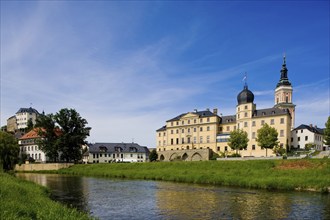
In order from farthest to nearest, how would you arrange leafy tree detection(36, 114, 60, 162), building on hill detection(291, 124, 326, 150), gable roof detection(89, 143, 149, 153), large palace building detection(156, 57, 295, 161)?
gable roof detection(89, 143, 149, 153) → building on hill detection(291, 124, 326, 150) → large palace building detection(156, 57, 295, 161) → leafy tree detection(36, 114, 60, 162)

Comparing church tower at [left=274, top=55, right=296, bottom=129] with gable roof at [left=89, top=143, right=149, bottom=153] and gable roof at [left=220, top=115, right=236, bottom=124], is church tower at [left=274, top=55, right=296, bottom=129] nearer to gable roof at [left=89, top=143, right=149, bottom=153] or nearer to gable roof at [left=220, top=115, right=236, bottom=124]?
gable roof at [left=220, top=115, right=236, bottom=124]

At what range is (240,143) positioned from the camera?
73938 millimetres

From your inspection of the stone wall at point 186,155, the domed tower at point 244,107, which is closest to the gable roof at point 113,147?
the stone wall at point 186,155

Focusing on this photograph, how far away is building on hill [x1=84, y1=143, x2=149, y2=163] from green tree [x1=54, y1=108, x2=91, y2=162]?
91.9ft

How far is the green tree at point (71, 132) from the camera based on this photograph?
82375mm

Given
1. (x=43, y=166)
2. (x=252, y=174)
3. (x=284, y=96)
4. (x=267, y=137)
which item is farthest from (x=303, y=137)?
(x=43, y=166)

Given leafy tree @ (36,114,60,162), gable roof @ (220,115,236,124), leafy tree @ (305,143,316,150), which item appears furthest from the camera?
gable roof @ (220,115,236,124)

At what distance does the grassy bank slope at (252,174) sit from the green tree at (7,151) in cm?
1972

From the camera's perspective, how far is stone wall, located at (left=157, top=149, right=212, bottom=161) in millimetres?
89412

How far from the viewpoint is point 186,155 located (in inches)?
3698

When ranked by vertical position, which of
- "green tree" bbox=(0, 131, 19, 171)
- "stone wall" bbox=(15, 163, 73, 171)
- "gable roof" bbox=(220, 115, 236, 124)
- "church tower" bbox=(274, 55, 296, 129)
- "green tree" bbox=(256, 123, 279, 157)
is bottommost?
"stone wall" bbox=(15, 163, 73, 171)

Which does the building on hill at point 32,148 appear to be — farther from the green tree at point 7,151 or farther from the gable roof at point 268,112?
the gable roof at point 268,112

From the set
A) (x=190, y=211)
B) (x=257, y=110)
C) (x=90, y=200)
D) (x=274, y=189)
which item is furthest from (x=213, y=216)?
(x=257, y=110)

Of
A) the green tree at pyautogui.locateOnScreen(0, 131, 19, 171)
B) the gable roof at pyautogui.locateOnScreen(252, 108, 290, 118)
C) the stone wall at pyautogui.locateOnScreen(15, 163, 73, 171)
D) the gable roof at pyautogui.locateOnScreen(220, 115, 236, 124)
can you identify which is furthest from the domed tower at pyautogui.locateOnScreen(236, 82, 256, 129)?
the green tree at pyautogui.locateOnScreen(0, 131, 19, 171)
